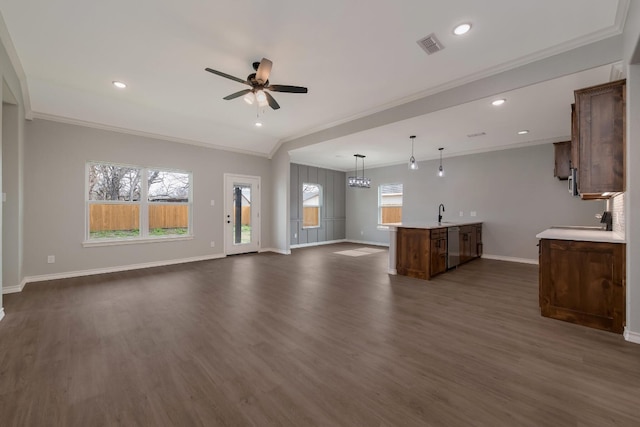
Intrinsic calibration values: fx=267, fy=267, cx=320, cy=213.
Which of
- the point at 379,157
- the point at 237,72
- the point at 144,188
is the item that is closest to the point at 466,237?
the point at 379,157

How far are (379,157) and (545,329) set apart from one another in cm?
583

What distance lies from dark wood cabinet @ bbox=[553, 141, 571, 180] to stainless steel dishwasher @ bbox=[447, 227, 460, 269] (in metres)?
2.26

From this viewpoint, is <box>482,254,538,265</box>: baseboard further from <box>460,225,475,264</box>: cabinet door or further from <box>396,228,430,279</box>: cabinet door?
<box>396,228,430,279</box>: cabinet door

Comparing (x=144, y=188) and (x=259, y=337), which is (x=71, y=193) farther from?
(x=259, y=337)

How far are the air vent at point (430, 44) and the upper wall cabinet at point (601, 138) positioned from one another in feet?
4.82

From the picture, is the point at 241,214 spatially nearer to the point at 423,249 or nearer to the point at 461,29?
the point at 423,249

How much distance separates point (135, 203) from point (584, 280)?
23.1 feet

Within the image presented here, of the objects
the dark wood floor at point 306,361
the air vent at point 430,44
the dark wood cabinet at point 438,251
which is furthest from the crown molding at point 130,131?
the air vent at point 430,44

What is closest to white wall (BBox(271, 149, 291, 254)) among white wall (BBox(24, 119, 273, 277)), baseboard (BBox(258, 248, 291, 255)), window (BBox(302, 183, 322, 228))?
baseboard (BBox(258, 248, 291, 255))

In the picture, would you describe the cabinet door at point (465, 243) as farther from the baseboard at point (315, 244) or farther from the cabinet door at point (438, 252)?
the baseboard at point (315, 244)

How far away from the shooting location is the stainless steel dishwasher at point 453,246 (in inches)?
203

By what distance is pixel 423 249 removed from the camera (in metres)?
4.56

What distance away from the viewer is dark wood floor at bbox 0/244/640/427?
1563mm

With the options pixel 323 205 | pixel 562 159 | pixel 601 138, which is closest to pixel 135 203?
pixel 323 205
